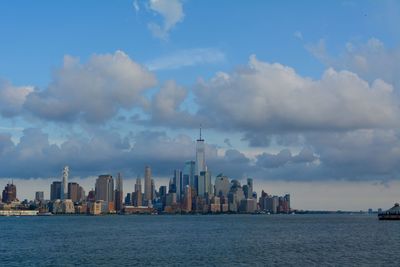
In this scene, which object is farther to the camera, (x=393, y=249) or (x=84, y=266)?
(x=393, y=249)

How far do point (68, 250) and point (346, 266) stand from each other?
61221 millimetres

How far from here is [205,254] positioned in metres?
112

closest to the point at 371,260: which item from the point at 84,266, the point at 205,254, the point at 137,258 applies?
the point at 205,254

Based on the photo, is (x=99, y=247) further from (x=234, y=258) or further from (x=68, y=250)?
(x=234, y=258)

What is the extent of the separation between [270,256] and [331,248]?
2408cm

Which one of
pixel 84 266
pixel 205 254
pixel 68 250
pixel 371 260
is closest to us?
pixel 84 266

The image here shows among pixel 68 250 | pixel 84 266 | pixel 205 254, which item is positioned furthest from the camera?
pixel 68 250

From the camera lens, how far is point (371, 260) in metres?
101

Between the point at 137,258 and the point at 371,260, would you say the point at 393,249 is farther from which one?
the point at 137,258

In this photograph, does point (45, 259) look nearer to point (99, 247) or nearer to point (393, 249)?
point (99, 247)

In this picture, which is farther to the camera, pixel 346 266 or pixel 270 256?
pixel 270 256

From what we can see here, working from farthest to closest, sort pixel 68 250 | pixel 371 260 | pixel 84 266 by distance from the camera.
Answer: pixel 68 250, pixel 371 260, pixel 84 266

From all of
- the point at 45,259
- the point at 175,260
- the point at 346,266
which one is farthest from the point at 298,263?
the point at 45,259

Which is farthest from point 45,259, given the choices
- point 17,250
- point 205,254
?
point 205,254
